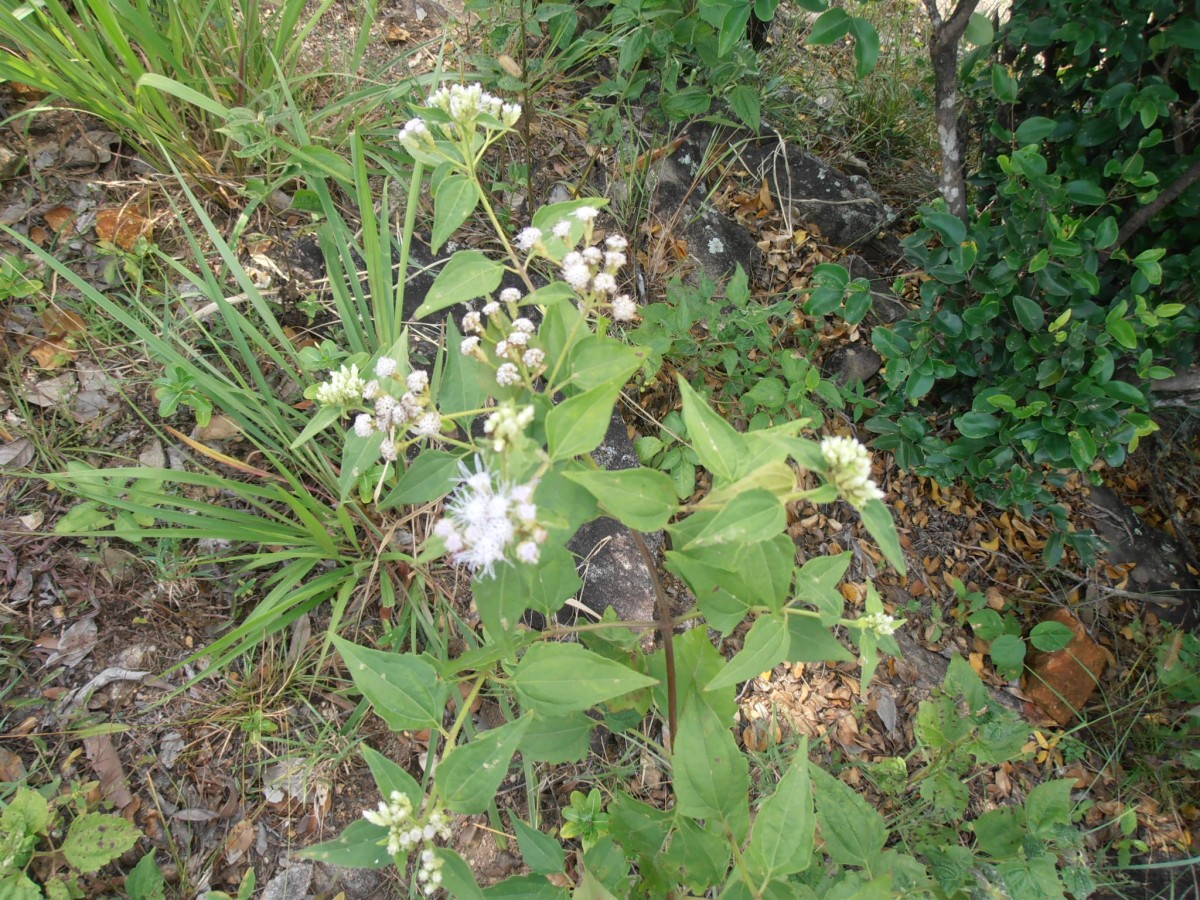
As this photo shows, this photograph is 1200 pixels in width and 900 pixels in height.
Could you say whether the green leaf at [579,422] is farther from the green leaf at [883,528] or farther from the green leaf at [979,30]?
the green leaf at [979,30]

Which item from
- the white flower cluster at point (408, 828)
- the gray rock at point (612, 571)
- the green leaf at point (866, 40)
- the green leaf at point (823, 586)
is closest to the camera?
the white flower cluster at point (408, 828)

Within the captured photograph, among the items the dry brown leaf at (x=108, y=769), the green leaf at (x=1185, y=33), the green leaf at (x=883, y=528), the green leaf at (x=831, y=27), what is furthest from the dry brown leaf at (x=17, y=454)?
the green leaf at (x=1185, y=33)

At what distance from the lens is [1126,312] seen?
1.93 metres

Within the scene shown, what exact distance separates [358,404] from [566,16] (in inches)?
78.3

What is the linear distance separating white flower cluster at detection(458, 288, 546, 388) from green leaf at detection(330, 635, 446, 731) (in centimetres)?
50

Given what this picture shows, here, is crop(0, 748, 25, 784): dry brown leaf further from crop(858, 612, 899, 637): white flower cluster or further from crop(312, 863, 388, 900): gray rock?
crop(858, 612, 899, 637): white flower cluster

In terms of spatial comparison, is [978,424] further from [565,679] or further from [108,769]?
[108,769]

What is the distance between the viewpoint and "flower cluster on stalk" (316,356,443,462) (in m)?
1.04

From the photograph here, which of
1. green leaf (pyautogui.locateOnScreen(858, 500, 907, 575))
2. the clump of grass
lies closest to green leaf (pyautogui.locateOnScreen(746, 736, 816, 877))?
green leaf (pyautogui.locateOnScreen(858, 500, 907, 575))

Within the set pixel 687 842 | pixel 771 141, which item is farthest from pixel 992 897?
pixel 771 141

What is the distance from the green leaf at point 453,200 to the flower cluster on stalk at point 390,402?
0.25 meters

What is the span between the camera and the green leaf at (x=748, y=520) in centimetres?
86

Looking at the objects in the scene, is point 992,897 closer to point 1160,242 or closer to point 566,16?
point 1160,242

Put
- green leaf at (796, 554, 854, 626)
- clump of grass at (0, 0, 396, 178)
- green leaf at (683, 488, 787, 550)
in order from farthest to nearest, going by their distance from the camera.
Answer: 1. clump of grass at (0, 0, 396, 178)
2. green leaf at (796, 554, 854, 626)
3. green leaf at (683, 488, 787, 550)
